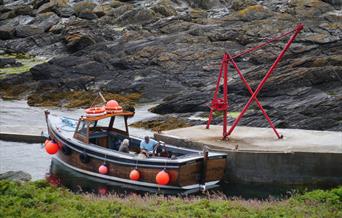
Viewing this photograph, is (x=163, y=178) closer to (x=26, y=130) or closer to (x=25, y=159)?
(x=25, y=159)

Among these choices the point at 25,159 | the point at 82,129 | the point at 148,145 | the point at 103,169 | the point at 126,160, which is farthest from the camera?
the point at 25,159

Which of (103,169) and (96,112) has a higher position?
(96,112)

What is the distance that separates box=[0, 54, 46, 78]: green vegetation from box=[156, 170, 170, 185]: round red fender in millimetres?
28898

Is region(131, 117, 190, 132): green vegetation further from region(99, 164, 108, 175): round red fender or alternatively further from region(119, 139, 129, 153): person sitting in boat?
region(99, 164, 108, 175): round red fender

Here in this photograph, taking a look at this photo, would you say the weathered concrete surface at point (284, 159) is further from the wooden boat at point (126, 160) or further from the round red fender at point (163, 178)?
the round red fender at point (163, 178)

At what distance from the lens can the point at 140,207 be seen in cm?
1352

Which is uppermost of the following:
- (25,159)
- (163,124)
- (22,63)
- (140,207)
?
(140,207)

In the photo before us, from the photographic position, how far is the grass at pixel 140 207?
12633 mm

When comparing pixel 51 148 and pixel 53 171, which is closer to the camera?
pixel 53 171

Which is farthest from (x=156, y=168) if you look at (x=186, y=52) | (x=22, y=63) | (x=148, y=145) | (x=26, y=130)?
(x=22, y=63)

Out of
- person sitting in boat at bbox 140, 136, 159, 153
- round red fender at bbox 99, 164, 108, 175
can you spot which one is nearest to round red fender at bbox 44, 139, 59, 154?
round red fender at bbox 99, 164, 108, 175

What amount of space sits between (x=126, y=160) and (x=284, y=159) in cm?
538

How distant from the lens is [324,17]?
54781 mm

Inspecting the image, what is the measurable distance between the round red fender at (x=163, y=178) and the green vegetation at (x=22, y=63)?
28.9m
